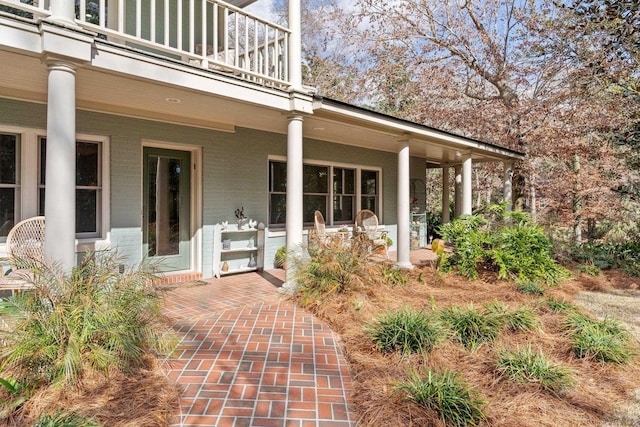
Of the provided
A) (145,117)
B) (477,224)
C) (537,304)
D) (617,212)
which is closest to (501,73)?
(617,212)

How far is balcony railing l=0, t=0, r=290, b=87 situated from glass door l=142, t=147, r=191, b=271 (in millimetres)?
1647

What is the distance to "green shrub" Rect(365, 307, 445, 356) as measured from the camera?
342cm

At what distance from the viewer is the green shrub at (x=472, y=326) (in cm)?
363

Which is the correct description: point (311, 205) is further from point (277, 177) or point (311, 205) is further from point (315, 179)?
point (277, 177)

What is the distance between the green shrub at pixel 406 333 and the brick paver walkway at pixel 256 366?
1.35 feet

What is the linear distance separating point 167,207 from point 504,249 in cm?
582

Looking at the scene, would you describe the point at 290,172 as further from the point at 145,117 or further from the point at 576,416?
the point at 576,416

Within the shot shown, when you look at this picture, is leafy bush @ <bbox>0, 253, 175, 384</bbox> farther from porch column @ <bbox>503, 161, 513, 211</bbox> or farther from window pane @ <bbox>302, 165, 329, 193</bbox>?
porch column @ <bbox>503, 161, 513, 211</bbox>

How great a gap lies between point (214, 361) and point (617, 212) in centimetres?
1277

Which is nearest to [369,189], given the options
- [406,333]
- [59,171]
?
[406,333]

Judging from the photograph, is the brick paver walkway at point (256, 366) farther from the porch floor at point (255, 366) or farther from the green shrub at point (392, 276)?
the green shrub at point (392, 276)

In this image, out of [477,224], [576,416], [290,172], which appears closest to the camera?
[576,416]

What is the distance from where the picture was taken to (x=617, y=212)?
11.4 metres

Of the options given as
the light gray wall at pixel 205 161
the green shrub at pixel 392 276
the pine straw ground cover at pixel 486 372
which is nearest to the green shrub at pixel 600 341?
the pine straw ground cover at pixel 486 372
